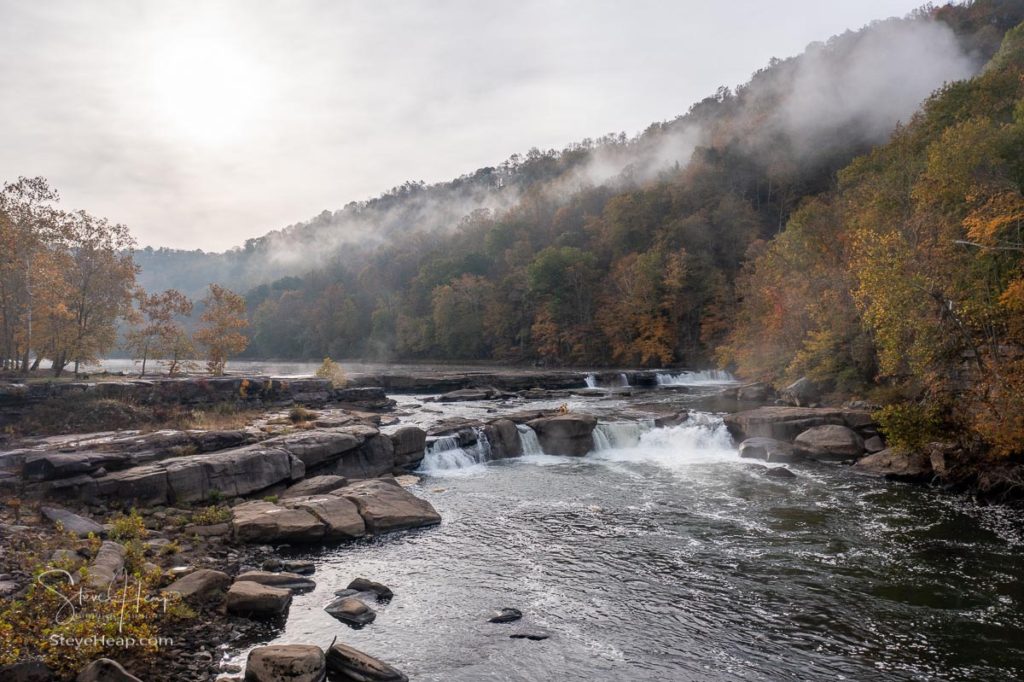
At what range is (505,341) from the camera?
102 meters

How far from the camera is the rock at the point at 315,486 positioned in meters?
19.7

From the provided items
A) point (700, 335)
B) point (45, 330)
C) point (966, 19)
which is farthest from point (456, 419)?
point (966, 19)

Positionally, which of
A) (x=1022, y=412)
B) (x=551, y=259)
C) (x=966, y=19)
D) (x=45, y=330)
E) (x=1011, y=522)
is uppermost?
(x=966, y=19)

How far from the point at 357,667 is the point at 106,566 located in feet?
20.3

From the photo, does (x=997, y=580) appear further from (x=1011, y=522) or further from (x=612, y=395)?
(x=612, y=395)

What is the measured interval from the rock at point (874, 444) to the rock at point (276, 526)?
23069 millimetres

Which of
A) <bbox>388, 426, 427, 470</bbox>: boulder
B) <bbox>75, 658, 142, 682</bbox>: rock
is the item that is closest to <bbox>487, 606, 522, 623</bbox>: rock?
<bbox>75, 658, 142, 682</bbox>: rock

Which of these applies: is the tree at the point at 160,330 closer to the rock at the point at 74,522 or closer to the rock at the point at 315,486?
the rock at the point at 315,486

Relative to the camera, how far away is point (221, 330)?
146ft

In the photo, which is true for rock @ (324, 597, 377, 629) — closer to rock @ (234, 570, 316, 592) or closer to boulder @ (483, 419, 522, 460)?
rock @ (234, 570, 316, 592)

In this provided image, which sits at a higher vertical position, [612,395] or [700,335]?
[700,335]

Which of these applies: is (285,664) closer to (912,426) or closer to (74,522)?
(74,522)

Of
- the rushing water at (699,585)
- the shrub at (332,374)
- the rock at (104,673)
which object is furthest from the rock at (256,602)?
the shrub at (332,374)

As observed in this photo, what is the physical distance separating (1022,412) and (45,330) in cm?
4916
